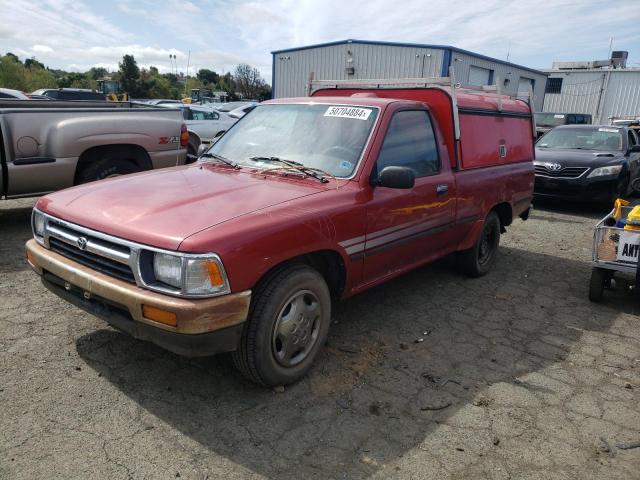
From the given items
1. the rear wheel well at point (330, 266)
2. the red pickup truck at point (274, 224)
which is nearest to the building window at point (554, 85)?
the red pickup truck at point (274, 224)

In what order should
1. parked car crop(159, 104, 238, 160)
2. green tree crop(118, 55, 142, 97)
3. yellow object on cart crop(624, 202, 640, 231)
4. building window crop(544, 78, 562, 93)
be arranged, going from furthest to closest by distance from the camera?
green tree crop(118, 55, 142, 97) → building window crop(544, 78, 562, 93) → parked car crop(159, 104, 238, 160) → yellow object on cart crop(624, 202, 640, 231)

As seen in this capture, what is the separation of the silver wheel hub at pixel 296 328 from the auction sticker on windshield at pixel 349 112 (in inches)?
58.7

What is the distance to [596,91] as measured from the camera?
2964cm

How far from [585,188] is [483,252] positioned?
479cm

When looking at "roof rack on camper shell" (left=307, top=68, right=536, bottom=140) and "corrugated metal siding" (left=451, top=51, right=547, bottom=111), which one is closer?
"roof rack on camper shell" (left=307, top=68, right=536, bottom=140)

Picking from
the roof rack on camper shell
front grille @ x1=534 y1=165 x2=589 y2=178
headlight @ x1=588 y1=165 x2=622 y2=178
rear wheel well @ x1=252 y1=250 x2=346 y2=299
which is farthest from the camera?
front grille @ x1=534 y1=165 x2=589 y2=178

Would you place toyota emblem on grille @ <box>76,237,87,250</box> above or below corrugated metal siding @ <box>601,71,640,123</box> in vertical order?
below

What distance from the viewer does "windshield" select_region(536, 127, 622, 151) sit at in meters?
10.0

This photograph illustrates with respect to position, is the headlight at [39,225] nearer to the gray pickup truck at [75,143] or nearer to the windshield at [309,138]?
the windshield at [309,138]

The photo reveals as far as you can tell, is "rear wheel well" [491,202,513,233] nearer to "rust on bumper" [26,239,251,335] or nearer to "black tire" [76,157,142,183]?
"rust on bumper" [26,239,251,335]

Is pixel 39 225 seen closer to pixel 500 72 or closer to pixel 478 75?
pixel 478 75

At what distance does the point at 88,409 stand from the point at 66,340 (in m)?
0.92

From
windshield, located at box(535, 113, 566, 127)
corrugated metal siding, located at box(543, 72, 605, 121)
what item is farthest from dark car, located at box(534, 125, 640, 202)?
corrugated metal siding, located at box(543, 72, 605, 121)

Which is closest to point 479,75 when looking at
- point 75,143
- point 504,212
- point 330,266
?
point 504,212
